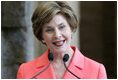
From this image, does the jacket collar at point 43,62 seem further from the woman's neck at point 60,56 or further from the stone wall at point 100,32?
the stone wall at point 100,32

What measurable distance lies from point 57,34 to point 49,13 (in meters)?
0.12

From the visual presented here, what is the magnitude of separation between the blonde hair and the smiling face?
23mm

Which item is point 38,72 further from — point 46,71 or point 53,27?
point 53,27

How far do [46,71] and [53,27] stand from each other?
249 millimetres

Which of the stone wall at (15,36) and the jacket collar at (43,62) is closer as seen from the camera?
the jacket collar at (43,62)

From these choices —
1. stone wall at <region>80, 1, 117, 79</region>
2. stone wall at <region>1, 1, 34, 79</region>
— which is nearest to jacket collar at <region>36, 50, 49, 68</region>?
stone wall at <region>1, 1, 34, 79</region>

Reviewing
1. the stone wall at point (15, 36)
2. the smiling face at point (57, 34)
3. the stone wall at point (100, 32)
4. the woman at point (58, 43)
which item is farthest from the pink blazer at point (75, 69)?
the stone wall at point (100, 32)

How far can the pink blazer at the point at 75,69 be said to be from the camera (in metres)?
1.74

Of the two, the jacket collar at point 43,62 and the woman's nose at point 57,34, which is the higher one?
the woman's nose at point 57,34

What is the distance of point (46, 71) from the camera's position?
1778 mm

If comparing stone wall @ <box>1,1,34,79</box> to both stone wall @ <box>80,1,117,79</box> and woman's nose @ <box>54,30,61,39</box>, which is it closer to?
woman's nose @ <box>54,30,61,39</box>

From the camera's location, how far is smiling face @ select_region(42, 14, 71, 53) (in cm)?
171

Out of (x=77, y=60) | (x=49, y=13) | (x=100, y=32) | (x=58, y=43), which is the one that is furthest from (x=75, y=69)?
(x=100, y=32)

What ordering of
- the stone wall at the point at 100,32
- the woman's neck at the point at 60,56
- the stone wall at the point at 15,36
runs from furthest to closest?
the stone wall at the point at 100,32
the stone wall at the point at 15,36
the woman's neck at the point at 60,56
